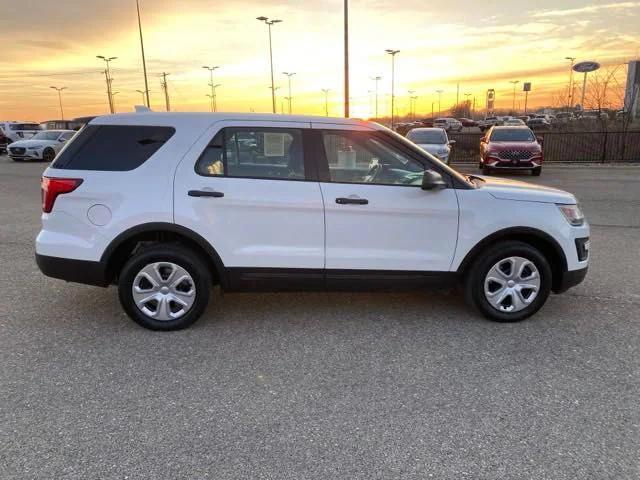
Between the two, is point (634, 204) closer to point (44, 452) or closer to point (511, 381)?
point (511, 381)

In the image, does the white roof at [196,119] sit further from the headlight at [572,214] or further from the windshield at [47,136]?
the windshield at [47,136]

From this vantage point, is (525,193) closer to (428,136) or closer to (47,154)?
(428,136)

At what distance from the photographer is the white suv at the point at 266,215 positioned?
4023mm

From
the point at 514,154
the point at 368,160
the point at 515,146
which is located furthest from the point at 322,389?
the point at 515,146

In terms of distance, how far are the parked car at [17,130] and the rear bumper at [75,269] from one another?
30.1 m

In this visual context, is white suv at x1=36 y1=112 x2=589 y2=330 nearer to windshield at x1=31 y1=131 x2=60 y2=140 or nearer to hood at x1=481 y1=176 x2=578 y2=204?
hood at x1=481 y1=176 x2=578 y2=204

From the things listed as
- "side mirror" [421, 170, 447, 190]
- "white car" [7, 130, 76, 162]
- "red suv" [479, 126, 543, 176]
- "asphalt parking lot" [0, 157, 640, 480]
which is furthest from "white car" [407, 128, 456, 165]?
"white car" [7, 130, 76, 162]

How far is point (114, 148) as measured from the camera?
407 cm

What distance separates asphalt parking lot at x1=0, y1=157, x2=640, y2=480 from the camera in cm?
256

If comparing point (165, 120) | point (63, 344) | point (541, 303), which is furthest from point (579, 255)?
point (63, 344)

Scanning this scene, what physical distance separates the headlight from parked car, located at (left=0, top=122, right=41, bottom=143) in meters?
32.4

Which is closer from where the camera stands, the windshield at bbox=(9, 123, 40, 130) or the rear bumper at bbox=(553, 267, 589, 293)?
the rear bumper at bbox=(553, 267, 589, 293)

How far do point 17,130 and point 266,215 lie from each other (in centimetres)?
3214

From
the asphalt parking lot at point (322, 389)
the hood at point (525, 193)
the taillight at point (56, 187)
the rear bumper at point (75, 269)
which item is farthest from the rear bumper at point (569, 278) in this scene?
the taillight at point (56, 187)
